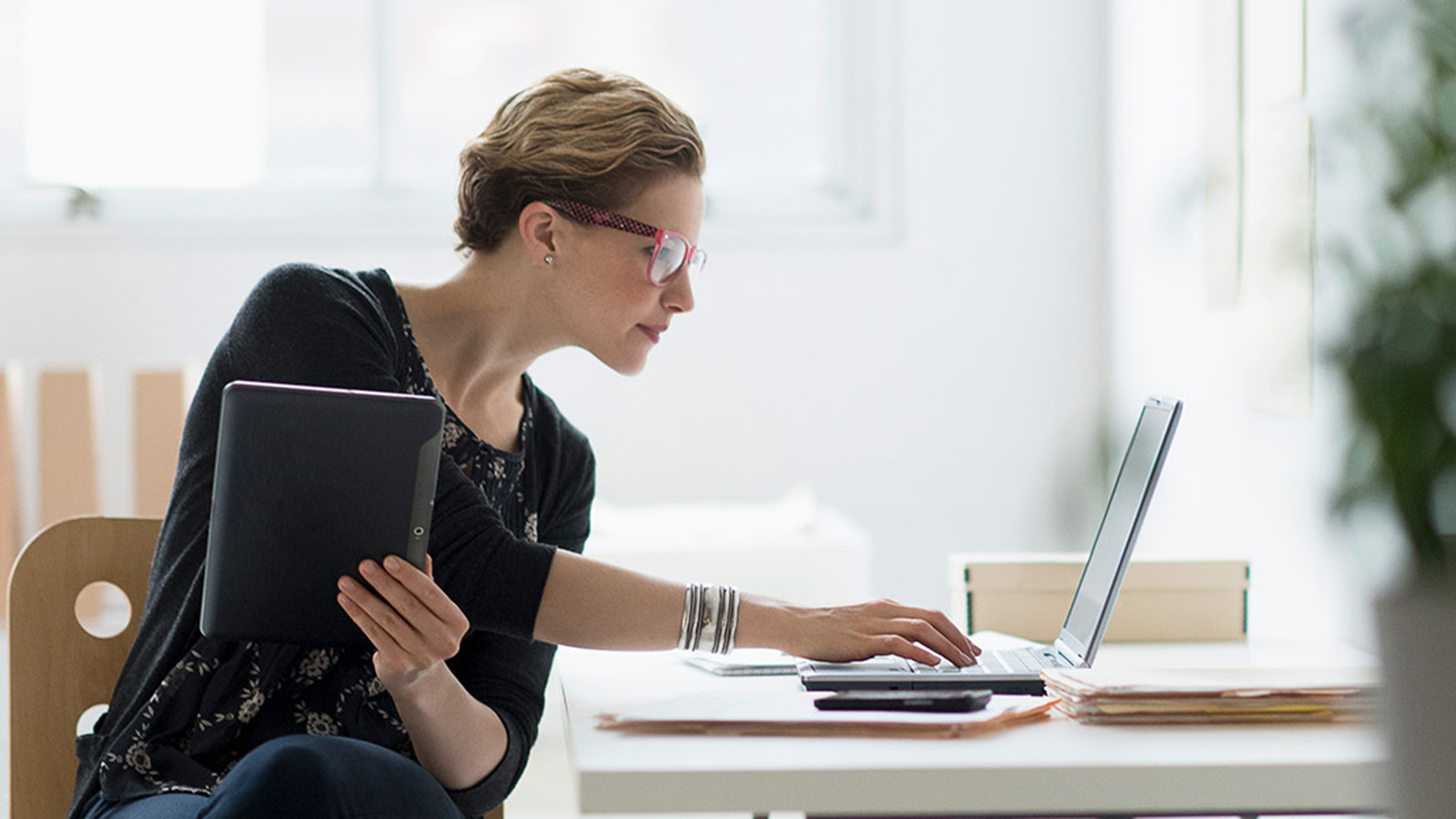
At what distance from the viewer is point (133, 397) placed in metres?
3.06

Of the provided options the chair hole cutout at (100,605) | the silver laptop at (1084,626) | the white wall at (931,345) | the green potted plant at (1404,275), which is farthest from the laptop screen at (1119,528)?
the chair hole cutout at (100,605)

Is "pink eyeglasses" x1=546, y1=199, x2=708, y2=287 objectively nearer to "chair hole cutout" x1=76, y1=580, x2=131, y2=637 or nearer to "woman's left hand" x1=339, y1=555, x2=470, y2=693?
"woman's left hand" x1=339, y1=555, x2=470, y2=693

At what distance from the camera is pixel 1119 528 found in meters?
1.31

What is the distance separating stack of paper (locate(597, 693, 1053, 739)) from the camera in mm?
981

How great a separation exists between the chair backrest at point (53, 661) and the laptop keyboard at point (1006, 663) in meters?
0.78

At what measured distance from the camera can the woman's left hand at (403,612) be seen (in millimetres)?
1068

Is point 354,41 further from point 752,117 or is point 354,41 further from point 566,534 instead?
point 566,534


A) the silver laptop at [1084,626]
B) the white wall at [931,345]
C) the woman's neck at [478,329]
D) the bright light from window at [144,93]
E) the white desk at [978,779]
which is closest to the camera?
the white desk at [978,779]

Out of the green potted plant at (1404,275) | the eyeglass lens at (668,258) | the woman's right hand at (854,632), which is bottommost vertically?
the woman's right hand at (854,632)

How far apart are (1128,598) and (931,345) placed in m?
1.86

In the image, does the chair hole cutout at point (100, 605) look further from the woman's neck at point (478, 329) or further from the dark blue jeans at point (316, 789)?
the dark blue jeans at point (316, 789)

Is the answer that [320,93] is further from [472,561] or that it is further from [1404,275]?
[1404,275]

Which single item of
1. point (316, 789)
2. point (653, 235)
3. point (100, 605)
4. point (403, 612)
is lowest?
point (100, 605)

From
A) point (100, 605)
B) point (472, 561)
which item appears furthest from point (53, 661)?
point (100, 605)
